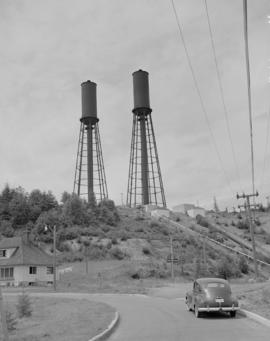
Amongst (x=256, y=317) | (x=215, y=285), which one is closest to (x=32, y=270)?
(x=215, y=285)

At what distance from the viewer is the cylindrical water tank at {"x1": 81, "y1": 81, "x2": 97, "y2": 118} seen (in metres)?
103

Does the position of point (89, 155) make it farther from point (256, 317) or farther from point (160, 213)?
point (256, 317)

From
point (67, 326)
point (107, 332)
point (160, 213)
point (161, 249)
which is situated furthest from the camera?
point (160, 213)

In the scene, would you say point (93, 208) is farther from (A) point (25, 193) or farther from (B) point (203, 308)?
(B) point (203, 308)

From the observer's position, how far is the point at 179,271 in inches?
2495

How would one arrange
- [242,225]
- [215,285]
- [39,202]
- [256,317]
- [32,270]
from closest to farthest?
[256,317] < [215,285] < [32,270] < [39,202] < [242,225]

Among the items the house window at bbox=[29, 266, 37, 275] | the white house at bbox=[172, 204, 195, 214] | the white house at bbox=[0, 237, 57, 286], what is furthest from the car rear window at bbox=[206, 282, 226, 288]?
the white house at bbox=[172, 204, 195, 214]

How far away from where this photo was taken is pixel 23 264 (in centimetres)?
6034

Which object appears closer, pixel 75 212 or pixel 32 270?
pixel 32 270

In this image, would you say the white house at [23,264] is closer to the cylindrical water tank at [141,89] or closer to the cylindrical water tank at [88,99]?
the cylindrical water tank at [88,99]

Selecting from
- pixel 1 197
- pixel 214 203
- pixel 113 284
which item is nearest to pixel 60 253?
pixel 113 284

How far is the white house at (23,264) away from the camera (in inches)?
2388

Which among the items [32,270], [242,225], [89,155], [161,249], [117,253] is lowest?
[32,270]

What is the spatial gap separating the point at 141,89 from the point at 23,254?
5003 centimetres
